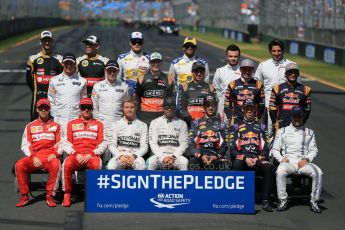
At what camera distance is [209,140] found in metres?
11.5

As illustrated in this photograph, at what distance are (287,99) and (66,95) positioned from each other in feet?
10.4

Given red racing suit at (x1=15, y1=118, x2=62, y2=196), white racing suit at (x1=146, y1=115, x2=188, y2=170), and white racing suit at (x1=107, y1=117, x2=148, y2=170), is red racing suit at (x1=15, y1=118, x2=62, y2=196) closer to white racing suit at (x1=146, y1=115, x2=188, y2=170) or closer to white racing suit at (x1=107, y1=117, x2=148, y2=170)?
white racing suit at (x1=107, y1=117, x2=148, y2=170)

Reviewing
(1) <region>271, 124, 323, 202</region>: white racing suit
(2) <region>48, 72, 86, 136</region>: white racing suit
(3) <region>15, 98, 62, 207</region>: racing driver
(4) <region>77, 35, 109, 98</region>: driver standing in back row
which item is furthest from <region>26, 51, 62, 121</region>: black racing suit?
(1) <region>271, 124, 323, 202</region>: white racing suit

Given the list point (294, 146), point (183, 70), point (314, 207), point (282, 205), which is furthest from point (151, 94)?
point (314, 207)

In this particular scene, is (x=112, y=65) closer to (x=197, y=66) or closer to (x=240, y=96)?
(x=197, y=66)

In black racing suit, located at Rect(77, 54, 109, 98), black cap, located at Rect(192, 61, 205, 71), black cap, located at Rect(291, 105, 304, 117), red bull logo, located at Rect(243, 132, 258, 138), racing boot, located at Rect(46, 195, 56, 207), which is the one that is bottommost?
racing boot, located at Rect(46, 195, 56, 207)

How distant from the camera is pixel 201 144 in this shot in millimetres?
11539

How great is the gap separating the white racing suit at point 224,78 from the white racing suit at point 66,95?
212cm

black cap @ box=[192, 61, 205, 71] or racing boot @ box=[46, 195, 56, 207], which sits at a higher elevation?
black cap @ box=[192, 61, 205, 71]

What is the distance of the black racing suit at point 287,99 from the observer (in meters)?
12.2

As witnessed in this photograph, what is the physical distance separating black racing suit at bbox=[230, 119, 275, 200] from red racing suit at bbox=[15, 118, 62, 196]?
2.30 metres

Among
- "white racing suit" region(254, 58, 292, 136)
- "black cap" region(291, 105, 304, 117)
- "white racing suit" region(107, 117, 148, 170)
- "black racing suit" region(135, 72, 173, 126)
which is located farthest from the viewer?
"white racing suit" region(254, 58, 292, 136)

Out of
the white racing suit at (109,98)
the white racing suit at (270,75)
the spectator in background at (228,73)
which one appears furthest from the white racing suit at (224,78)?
the white racing suit at (109,98)

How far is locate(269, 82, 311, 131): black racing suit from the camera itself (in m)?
12.2
